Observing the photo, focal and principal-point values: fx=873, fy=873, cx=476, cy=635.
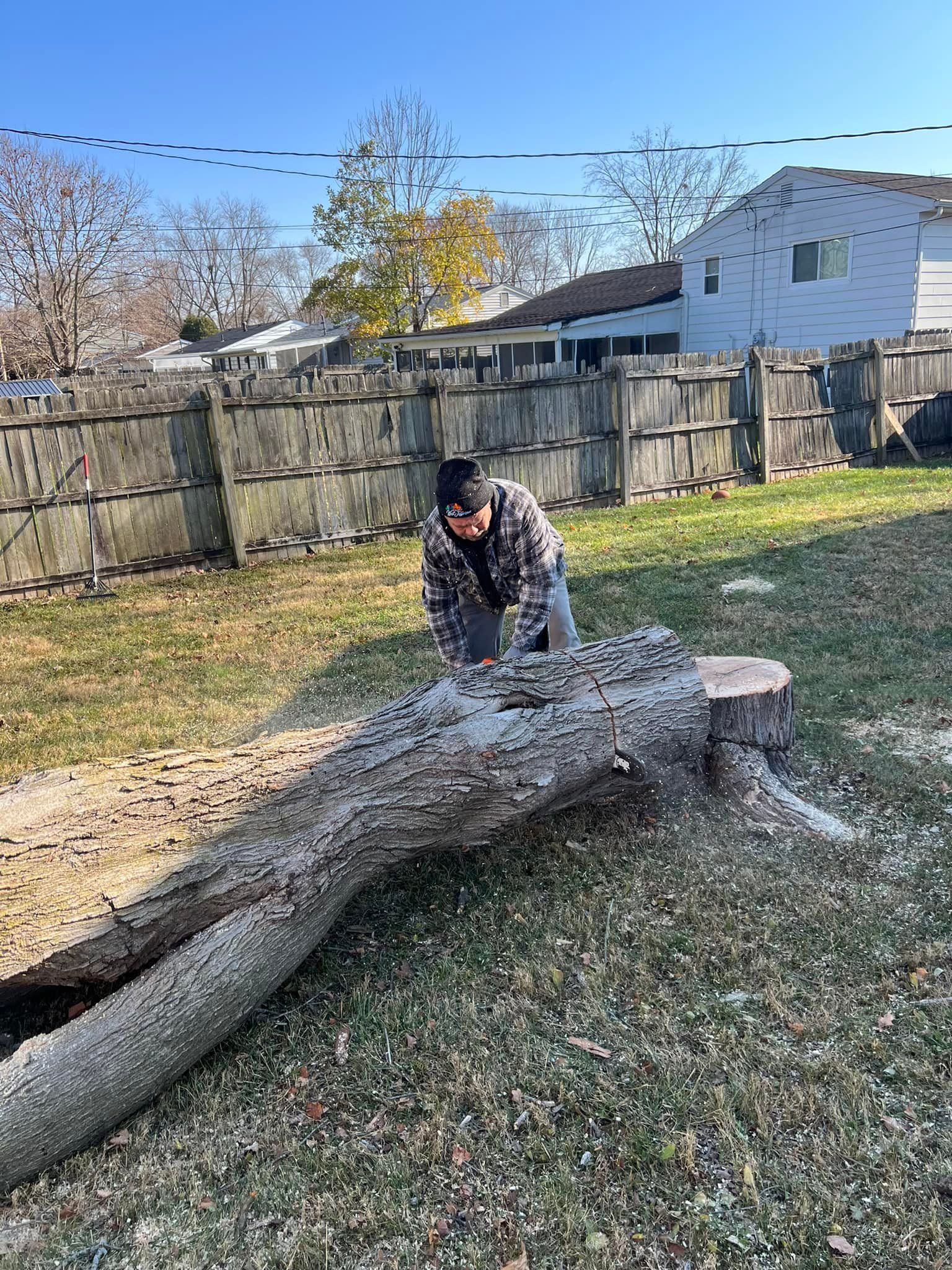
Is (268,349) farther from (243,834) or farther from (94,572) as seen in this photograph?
(243,834)

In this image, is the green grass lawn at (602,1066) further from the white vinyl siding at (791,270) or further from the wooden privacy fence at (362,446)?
the white vinyl siding at (791,270)

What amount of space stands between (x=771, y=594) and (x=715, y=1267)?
5664 mm

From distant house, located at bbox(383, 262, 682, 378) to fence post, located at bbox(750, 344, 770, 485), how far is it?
28.0ft

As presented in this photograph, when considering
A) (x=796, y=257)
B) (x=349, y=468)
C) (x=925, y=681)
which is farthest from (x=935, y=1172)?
(x=796, y=257)

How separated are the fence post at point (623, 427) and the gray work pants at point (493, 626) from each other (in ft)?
24.5

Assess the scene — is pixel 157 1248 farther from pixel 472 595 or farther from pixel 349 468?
pixel 349 468

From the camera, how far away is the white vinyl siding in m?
17.0

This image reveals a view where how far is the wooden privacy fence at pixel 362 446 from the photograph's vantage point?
8.36m

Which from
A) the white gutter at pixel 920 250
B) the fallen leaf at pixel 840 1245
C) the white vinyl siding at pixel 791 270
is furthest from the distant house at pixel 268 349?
the fallen leaf at pixel 840 1245

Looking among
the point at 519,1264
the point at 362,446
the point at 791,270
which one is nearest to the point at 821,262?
the point at 791,270

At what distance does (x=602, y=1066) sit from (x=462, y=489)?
7.13ft

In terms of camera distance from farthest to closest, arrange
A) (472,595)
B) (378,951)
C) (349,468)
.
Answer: (349,468), (472,595), (378,951)

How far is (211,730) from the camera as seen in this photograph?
511cm

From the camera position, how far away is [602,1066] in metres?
Answer: 2.57
